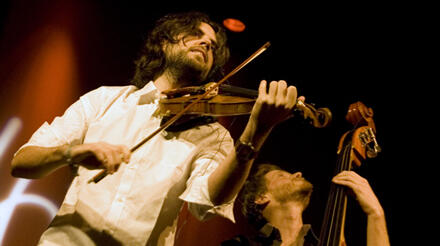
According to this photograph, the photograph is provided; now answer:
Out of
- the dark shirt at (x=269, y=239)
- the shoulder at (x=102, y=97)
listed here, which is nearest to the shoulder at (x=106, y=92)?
the shoulder at (x=102, y=97)

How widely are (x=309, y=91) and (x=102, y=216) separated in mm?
2465

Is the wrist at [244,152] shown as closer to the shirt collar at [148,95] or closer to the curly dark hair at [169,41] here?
the shirt collar at [148,95]

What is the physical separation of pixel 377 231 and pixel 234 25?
2187mm

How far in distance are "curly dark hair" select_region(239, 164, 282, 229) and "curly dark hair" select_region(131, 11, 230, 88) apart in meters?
1.03

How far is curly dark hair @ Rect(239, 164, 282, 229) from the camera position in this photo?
256 cm

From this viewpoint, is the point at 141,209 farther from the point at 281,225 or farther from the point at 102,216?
the point at 281,225

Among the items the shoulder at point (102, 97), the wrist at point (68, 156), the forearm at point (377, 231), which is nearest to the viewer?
the wrist at point (68, 156)

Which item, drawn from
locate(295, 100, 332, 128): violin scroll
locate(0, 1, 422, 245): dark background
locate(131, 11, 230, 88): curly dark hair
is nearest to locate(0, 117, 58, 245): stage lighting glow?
locate(0, 1, 422, 245): dark background

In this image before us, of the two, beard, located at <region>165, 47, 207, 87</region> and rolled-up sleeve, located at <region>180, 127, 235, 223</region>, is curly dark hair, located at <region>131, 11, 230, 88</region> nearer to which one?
beard, located at <region>165, 47, 207, 87</region>

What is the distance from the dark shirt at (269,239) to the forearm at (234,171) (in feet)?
3.97

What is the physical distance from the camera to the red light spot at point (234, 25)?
317 centimetres

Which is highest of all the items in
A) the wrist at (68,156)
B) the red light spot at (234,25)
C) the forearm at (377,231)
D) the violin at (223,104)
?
the red light spot at (234,25)

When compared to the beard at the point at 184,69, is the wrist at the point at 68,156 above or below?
below

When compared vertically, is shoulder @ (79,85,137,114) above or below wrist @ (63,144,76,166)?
above
